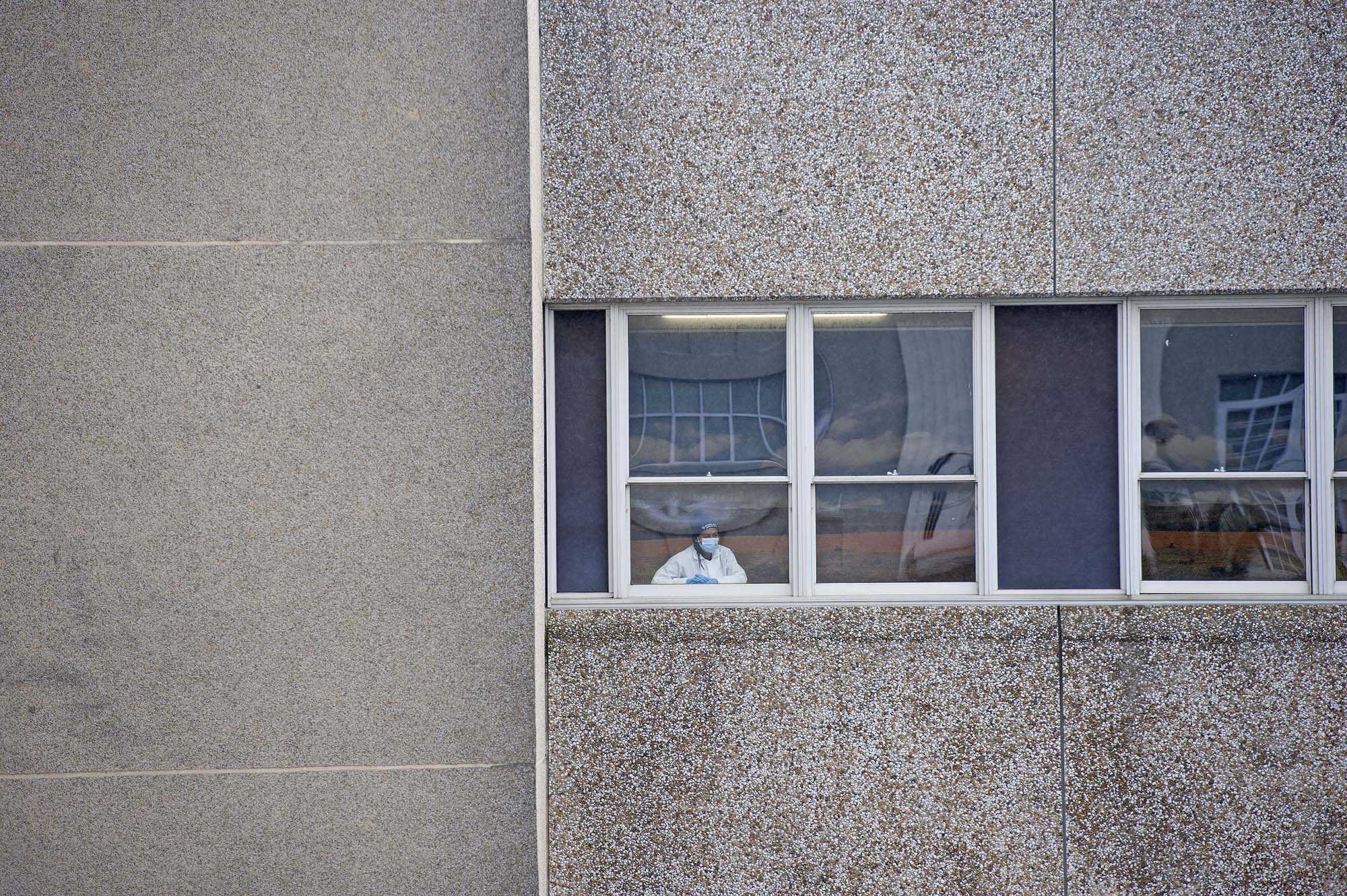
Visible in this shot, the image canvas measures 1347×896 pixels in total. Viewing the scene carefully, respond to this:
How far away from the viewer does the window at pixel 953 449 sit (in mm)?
3992

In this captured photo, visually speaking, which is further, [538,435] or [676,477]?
[676,477]

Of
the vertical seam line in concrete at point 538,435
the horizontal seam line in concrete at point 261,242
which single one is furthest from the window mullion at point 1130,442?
the horizontal seam line in concrete at point 261,242

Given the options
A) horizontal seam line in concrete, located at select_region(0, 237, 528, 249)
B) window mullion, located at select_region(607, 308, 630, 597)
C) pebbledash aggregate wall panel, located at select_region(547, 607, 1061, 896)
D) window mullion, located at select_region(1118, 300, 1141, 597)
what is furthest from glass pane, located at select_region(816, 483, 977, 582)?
horizontal seam line in concrete, located at select_region(0, 237, 528, 249)

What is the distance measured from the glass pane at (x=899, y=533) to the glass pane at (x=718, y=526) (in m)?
0.24

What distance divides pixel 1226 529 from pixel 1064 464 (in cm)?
87

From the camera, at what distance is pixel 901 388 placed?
13.2 feet

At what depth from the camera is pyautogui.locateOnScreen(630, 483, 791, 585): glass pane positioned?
160 inches

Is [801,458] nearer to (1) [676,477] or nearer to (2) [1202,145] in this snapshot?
(1) [676,477]

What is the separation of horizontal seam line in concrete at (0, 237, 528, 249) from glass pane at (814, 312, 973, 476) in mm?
1699

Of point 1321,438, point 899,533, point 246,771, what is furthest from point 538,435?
point 1321,438

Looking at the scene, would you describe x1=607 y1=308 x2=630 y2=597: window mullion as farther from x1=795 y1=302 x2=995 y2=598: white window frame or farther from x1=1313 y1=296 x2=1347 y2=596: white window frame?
x1=1313 y1=296 x2=1347 y2=596: white window frame

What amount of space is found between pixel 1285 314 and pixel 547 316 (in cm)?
372

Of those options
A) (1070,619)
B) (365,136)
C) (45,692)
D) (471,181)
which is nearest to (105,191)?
(365,136)

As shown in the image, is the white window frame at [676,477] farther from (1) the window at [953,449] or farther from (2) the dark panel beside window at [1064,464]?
(2) the dark panel beside window at [1064,464]
